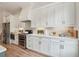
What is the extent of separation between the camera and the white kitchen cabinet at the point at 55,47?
3474 mm

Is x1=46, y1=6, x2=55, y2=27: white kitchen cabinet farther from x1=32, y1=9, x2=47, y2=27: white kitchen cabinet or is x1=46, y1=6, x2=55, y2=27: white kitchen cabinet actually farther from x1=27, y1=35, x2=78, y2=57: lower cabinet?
x1=27, y1=35, x2=78, y2=57: lower cabinet

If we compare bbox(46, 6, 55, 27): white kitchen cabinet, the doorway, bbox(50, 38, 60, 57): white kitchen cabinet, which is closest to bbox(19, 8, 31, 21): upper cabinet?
the doorway

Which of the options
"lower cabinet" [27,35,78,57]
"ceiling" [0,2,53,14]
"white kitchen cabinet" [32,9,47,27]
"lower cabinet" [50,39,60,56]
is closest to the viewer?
"ceiling" [0,2,53,14]

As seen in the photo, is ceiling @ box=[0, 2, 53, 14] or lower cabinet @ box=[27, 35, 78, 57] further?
lower cabinet @ box=[27, 35, 78, 57]

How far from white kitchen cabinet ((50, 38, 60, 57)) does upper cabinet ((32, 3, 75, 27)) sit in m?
0.46

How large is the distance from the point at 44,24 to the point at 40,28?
22cm

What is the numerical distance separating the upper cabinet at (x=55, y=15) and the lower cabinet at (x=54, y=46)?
419 millimetres

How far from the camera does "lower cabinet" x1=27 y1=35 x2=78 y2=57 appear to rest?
3.35 meters

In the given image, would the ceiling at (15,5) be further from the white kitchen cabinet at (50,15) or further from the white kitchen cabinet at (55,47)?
the white kitchen cabinet at (55,47)

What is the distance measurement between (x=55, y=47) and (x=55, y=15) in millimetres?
864

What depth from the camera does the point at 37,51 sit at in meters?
3.53

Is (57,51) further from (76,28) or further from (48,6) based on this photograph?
(48,6)

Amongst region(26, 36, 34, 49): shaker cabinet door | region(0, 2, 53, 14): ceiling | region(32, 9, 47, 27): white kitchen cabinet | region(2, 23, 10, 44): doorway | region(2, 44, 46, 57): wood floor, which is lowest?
region(2, 44, 46, 57): wood floor

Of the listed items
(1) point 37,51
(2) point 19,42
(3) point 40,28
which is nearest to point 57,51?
(1) point 37,51
